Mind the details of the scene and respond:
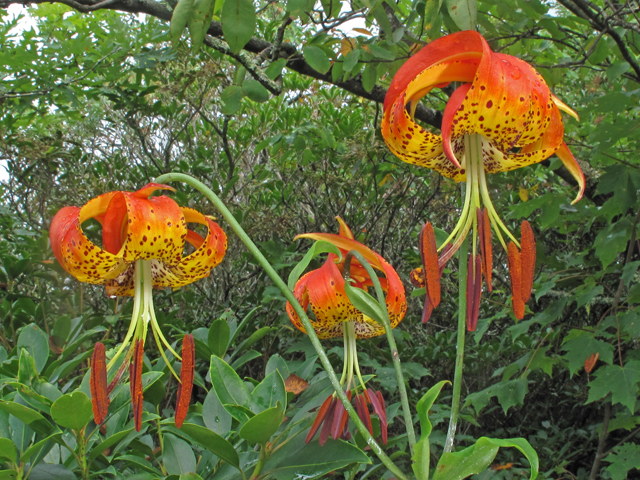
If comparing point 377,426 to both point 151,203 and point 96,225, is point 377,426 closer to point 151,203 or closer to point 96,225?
point 151,203

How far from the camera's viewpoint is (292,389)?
0.86 metres

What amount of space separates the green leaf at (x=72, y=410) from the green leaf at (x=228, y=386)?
156 millimetres

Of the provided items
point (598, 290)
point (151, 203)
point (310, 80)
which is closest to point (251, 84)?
point (151, 203)

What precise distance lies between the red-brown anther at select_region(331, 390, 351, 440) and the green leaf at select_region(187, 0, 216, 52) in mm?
686

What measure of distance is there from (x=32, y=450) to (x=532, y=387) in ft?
7.98

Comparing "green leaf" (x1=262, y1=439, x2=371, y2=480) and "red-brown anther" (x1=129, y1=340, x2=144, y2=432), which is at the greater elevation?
"red-brown anther" (x1=129, y1=340, x2=144, y2=432)

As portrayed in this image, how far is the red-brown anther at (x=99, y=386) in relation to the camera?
0.66 meters

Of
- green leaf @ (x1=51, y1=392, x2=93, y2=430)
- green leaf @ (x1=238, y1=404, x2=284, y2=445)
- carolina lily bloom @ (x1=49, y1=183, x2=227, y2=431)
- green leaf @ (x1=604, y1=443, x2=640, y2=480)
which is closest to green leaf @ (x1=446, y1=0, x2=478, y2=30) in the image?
carolina lily bloom @ (x1=49, y1=183, x2=227, y2=431)

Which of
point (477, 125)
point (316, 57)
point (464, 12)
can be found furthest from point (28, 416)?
point (316, 57)

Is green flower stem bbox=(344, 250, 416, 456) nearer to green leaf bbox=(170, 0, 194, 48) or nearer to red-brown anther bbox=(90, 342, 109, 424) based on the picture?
red-brown anther bbox=(90, 342, 109, 424)

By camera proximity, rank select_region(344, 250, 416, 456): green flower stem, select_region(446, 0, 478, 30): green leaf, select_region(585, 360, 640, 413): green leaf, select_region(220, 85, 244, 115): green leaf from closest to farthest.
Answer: select_region(344, 250, 416, 456): green flower stem, select_region(446, 0, 478, 30): green leaf, select_region(220, 85, 244, 115): green leaf, select_region(585, 360, 640, 413): green leaf

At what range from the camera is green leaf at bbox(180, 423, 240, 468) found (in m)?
0.60

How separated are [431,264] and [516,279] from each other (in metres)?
0.12

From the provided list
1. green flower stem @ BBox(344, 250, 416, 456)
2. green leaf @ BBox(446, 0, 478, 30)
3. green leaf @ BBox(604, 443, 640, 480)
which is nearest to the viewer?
green flower stem @ BBox(344, 250, 416, 456)
